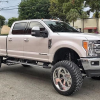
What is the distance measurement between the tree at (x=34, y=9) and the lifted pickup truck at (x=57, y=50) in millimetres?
46020

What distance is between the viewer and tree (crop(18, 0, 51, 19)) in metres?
51.7

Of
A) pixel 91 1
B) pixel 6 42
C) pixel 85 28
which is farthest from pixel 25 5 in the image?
pixel 6 42

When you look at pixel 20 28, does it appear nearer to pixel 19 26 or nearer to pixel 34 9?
pixel 19 26

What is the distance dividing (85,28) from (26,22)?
3724 cm

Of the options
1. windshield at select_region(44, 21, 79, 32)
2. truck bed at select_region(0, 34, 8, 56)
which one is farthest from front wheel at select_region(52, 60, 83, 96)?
truck bed at select_region(0, 34, 8, 56)

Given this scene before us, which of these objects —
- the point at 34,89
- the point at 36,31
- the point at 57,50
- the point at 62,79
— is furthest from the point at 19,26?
the point at 62,79

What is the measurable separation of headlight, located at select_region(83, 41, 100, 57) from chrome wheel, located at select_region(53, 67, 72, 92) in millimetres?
711

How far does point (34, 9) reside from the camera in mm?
51906

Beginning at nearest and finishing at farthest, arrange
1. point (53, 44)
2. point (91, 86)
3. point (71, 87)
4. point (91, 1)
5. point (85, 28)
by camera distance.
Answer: point (71, 87) → point (53, 44) → point (91, 86) → point (91, 1) → point (85, 28)

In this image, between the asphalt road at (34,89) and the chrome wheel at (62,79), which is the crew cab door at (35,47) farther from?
the asphalt road at (34,89)

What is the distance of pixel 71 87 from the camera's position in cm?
431

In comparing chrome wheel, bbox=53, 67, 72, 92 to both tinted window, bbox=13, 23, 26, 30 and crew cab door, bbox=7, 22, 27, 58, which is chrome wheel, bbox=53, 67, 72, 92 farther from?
tinted window, bbox=13, 23, 26, 30

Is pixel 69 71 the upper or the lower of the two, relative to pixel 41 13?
lower

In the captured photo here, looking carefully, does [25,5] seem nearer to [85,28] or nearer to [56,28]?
[85,28]
